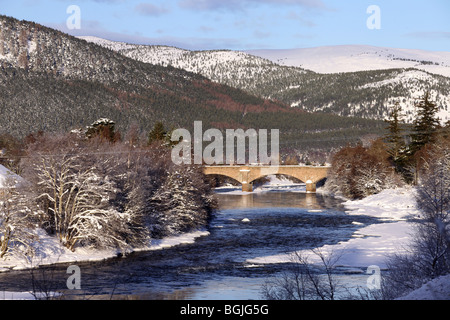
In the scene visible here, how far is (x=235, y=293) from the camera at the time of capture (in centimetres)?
3203

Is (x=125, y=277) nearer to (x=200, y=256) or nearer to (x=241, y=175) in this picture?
(x=200, y=256)

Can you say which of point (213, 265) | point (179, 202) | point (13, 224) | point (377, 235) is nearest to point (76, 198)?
point (13, 224)

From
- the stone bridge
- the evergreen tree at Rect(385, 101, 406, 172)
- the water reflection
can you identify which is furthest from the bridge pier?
the evergreen tree at Rect(385, 101, 406, 172)

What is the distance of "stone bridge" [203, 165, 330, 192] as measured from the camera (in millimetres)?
127188

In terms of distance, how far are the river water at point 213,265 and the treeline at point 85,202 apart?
8.57ft

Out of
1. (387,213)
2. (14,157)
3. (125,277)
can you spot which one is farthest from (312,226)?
(14,157)

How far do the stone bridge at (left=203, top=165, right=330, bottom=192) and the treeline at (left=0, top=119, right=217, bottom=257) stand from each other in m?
72.1

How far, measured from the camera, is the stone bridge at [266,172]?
127 meters

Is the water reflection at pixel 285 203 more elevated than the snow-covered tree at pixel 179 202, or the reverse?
the snow-covered tree at pixel 179 202

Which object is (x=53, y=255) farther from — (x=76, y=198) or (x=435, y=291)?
(x=435, y=291)

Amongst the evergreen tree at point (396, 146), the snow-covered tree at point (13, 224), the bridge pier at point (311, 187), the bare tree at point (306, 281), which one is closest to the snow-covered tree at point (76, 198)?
the snow-covered tree at point (13, 224)

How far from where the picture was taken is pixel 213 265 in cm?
4228

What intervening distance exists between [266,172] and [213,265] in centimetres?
9089

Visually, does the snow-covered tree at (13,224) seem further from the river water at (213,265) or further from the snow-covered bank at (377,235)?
the snow-covered bank at (377,235)
